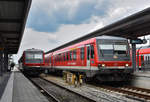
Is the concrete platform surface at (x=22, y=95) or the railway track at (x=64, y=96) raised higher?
the concrete platform surface at (x=22, y=95)

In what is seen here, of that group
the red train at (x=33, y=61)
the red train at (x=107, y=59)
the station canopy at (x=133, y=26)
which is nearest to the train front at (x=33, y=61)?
the red train at (x=33, y=61)

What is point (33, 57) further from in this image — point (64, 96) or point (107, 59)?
point (64, 96)

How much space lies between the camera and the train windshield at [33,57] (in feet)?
76.1

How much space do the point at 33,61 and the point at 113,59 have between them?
507 inches

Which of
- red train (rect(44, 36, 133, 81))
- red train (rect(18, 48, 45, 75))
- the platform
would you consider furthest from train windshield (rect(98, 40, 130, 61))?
red train (rect(18, 48, 45, 75))

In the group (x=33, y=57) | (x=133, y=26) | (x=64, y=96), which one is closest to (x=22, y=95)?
(x=64, y=96)

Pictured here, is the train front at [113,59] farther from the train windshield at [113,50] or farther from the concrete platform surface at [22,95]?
the concrete platform surface at [22,95]

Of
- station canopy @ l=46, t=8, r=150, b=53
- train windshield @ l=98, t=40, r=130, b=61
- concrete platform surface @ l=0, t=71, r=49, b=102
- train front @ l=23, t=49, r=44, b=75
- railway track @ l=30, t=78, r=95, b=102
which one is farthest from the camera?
train front @ l=23, t=49, r=44, b=75

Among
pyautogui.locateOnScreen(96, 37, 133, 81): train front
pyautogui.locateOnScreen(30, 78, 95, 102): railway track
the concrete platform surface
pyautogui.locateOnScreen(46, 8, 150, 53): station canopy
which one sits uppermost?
pyautogui.locateOnScreen(46, 8, 150, 53): station canopy

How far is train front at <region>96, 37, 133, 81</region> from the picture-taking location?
12.2 meters

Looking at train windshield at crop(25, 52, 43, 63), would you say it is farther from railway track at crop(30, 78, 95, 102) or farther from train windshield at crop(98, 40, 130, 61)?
train windshield at crop(98, 40, 130, 61)

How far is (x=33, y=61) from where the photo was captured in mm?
23219

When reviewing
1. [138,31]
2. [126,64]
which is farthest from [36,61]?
[126,64]

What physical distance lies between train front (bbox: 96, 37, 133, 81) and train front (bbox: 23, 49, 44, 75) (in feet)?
38.8
